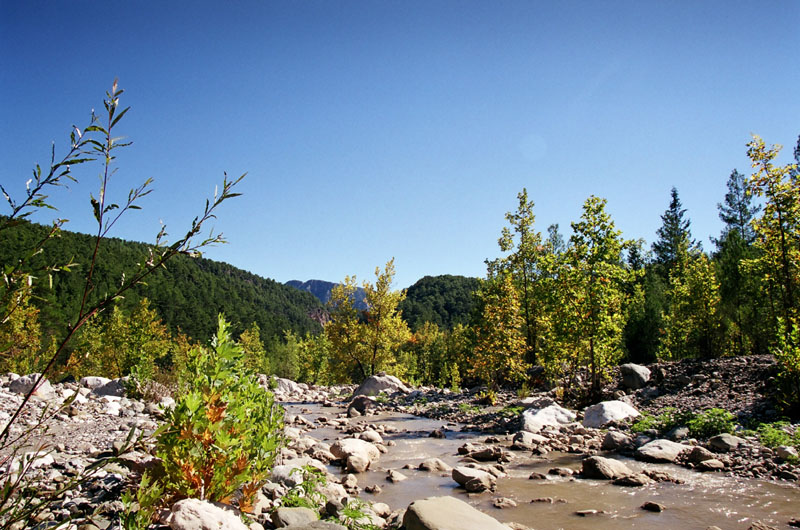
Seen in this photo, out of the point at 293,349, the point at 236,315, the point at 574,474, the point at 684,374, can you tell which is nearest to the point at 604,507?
the point at 574,474

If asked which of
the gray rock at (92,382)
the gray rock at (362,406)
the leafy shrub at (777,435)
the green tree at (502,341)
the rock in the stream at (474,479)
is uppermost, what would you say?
the green tree at (502,341)

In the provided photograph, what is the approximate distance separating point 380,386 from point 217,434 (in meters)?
23.3

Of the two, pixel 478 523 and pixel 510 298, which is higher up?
pixel 510 298

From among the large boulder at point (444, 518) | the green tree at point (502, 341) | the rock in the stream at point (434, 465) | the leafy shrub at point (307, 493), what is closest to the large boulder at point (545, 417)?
the green tree at point (502, 341)

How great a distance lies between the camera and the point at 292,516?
5.71 m

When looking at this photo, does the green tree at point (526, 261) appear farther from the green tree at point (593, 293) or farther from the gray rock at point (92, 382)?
the gray rock at point (92, 382)

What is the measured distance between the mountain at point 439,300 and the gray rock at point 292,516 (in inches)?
3763

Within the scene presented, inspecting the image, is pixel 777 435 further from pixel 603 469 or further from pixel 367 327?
pixel 367 327

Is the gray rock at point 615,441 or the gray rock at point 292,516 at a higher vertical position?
the gray rock at point 292,516

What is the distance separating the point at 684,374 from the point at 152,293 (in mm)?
90379

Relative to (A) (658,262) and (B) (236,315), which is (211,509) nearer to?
(A) (658,262)

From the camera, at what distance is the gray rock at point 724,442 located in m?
9.88

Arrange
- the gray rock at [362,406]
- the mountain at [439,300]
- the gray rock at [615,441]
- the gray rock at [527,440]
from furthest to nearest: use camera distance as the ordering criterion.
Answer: the mountain at [439,300], the gray rock at [362,406], the gray rock at [527,440], the gray rock at [615,441]

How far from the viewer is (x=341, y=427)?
1734 centimetres
